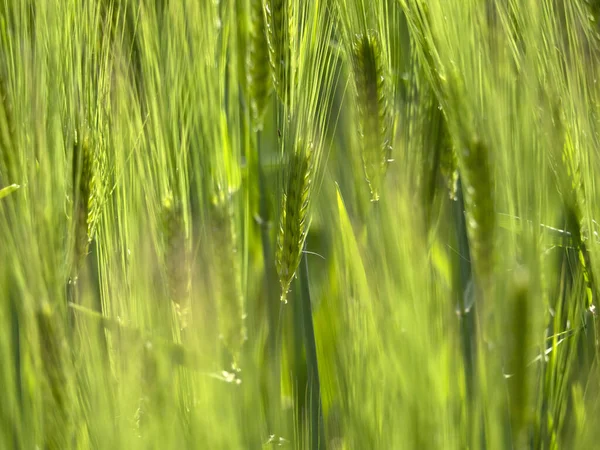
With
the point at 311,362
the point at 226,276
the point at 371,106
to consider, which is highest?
the point at 371,106

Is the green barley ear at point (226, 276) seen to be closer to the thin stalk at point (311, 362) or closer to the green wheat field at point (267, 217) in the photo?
the green wheat field at point (267, 217)

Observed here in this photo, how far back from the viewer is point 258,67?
530 mm

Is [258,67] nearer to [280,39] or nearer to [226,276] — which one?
[280,39]

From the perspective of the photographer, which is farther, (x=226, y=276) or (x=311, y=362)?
(x=311, y=362)

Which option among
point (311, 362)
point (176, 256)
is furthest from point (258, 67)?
point (311, 362)

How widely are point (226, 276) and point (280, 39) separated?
0.19 metres

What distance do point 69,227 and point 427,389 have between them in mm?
299

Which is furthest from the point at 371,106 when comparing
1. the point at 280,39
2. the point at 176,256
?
the point at 176,256

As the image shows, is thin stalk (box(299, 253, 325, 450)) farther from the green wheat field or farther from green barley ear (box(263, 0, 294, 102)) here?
green barley ear (box(263, 0, 294, 102))

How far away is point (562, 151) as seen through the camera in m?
0.50

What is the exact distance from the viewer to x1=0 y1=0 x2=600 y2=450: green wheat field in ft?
1.58

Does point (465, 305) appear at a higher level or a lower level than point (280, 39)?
lower

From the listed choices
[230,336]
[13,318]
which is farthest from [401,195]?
[13,318]

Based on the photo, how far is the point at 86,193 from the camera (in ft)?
1.79
